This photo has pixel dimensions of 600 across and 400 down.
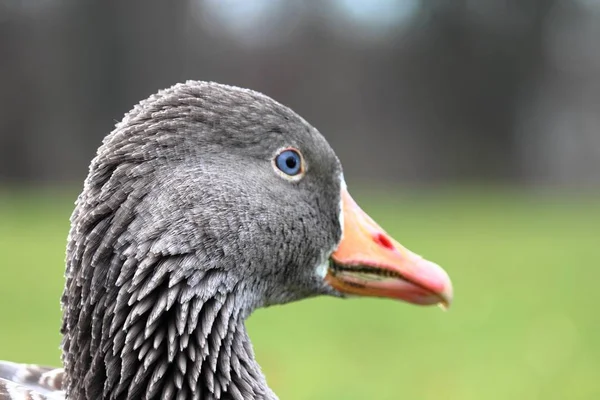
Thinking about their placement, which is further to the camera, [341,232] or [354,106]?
[354,106]

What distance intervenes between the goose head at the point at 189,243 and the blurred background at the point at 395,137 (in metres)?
3.29

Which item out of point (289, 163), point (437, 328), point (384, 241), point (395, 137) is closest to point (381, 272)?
point (384, 241)

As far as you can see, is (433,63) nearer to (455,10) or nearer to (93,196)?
(455,10)

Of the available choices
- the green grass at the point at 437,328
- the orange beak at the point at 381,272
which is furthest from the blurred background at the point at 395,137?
the orange beak at the point at 381,272

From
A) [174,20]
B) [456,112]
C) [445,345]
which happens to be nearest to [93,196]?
[445,345]

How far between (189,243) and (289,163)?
50 cm

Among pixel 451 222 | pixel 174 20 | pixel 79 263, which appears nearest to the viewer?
pixel 79 263

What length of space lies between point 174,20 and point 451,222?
12.5 m

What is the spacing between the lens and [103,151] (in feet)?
7.47

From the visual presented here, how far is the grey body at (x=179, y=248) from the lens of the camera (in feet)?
6.98

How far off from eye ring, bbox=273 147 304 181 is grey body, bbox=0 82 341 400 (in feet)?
0.07

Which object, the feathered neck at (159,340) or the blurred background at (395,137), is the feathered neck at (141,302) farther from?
the blurred background at (395,137)

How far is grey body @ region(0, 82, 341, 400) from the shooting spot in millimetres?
2127

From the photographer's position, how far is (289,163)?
2480 mm
